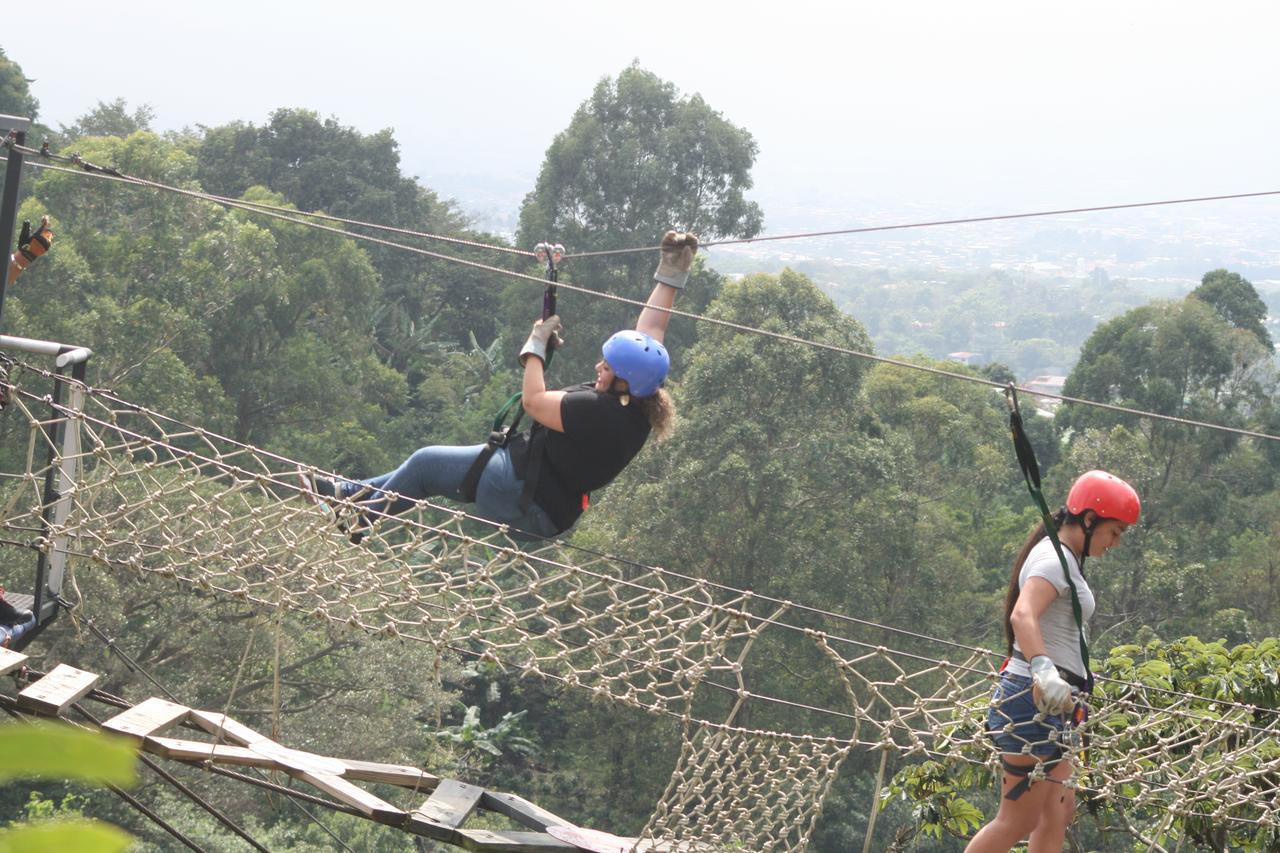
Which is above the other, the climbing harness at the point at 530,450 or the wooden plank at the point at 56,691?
the climbing harness at the point at 530,450

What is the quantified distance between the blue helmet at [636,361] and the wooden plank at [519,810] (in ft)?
3.12

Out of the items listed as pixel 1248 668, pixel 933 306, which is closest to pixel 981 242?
pixel 933 306

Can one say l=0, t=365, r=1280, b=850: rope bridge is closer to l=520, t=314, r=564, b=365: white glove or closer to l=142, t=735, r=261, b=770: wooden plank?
l=142, t=735, r=261, b=770: wooden plank

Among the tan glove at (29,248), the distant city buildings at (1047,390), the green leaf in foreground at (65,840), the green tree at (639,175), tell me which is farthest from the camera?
the distant city buildings at (1047,390)

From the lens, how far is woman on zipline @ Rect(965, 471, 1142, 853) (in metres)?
2.58

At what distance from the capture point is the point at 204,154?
23.0m

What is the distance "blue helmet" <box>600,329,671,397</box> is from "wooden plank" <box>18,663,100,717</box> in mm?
1323

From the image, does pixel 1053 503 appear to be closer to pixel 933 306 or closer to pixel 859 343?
pixel 859 343

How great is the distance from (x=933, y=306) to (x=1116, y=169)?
255 feet

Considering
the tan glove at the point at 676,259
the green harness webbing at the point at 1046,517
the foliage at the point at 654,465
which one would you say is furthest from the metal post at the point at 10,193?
the foliage at the point at 654,465

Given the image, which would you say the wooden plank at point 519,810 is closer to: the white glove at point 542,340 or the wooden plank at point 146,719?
the wooden plank at point 146,719

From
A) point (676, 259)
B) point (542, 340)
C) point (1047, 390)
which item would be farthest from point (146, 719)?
point (1047, 390)

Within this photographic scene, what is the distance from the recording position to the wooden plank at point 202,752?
2.90 meters

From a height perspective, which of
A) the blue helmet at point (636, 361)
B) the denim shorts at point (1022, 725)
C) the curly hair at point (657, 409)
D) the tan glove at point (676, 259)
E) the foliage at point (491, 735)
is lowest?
the foliage at point (491, 735)
